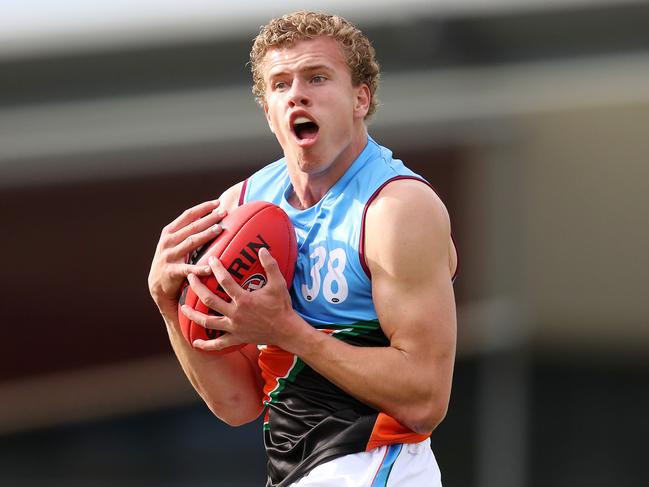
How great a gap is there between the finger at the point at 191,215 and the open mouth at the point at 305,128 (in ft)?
1.00

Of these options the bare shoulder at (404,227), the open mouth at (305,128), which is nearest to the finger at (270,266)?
the bare shoulder at (404,227)

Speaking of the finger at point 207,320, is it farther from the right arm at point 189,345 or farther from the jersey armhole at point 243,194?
the jersey armhole at point 243,194

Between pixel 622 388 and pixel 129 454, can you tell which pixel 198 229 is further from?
pixel 622 388

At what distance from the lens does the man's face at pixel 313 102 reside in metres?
2.77

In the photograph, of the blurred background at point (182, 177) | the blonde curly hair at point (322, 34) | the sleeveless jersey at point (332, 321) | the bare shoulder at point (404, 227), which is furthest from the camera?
the blurred background at point (182, 177)

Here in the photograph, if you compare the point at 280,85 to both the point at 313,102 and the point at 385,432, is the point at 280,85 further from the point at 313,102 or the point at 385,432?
the point at 385,432

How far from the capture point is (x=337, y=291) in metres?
2.73

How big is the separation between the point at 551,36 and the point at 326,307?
7.30 meters

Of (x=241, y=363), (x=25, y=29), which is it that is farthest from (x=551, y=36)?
(x=241, y=363)

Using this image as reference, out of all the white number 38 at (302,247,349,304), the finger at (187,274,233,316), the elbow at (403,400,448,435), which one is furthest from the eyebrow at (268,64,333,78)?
the elbow at (403,400,448,435)

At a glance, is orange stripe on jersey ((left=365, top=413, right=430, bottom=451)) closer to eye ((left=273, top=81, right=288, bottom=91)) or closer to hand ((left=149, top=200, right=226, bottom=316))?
hand ((left=149, top=200, right=226, bottom=316))

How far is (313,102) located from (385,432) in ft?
2.78

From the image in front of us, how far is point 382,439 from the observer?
2775 millimetres

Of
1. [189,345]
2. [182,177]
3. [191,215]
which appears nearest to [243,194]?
[191,215]
